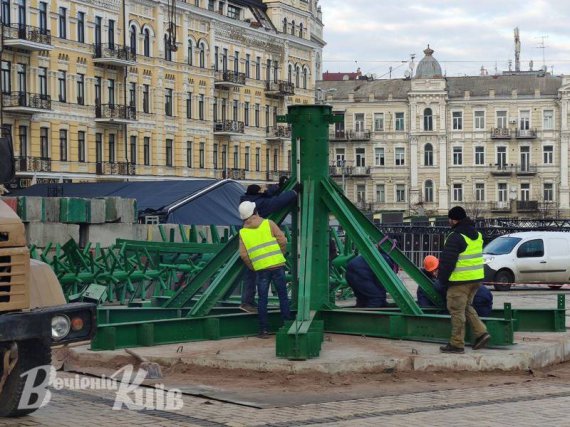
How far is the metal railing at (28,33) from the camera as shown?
54.5 metres

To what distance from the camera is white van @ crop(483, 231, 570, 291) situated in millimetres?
33781

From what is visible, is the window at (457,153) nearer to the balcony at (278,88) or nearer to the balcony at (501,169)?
the balcony at (501,169)

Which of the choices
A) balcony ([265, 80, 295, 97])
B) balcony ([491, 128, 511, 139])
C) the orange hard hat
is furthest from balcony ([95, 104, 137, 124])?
the orange hard hat

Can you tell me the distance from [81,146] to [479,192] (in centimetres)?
4920

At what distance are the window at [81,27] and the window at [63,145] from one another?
182 inches

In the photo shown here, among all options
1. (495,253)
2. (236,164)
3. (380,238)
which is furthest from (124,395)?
(236,164)

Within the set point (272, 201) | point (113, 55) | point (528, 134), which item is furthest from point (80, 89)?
point (528, 134)

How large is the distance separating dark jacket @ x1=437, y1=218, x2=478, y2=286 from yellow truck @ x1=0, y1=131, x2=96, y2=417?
4965 millimetres

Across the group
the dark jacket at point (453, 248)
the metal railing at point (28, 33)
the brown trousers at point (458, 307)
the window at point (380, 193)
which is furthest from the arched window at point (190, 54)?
the brown trousers at point (458, 307)

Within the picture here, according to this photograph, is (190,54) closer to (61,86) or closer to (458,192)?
(61,86)

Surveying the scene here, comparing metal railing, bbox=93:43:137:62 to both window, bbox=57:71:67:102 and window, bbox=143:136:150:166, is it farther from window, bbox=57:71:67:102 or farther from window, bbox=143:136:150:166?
window, bbox=143:136:150:166

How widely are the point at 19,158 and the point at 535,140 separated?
2220 inches

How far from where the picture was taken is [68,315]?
391 inches

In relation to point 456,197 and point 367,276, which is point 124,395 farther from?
point 456,197
